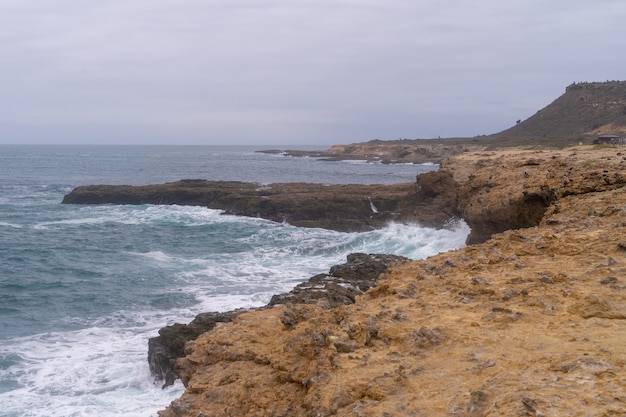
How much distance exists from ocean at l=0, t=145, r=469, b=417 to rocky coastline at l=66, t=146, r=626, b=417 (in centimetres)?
472

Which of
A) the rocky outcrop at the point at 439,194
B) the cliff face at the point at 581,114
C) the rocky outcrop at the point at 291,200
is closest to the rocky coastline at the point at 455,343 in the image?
the rocky outcrop at the point at 439,194

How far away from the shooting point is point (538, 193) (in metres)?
13.5

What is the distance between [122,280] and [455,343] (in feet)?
57.5

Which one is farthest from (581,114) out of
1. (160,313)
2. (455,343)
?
(455,343)

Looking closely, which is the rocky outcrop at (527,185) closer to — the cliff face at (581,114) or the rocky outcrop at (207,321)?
the rocky outcrop at (207,321)

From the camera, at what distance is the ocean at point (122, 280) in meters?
11.7

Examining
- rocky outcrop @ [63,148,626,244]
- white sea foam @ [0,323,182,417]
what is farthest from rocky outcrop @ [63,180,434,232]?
white sea foam @ [0,323,182,417]

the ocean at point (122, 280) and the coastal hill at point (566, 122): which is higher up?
the coastal hill at point (566, 122)

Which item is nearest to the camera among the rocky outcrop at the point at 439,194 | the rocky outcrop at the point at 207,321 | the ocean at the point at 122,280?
the rocky outcrop at the point at 207,321

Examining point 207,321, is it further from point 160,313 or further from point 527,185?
point 527,185

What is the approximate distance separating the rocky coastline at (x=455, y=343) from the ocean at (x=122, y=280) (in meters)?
4.72

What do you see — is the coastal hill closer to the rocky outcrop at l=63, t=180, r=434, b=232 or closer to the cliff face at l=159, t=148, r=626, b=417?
the rocky outcrop at l=63, t=180, r=434, b=232

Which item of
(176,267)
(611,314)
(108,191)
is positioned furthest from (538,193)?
(108,191)

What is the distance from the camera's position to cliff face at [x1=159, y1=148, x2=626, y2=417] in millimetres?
4289
